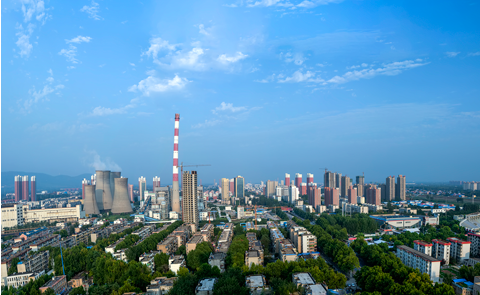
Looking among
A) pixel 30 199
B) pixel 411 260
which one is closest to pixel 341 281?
pixel 411 260

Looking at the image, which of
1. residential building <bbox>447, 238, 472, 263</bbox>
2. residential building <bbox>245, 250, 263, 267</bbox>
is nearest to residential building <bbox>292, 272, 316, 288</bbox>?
residential building <bbox>245, 250, 263, 267</bbox>

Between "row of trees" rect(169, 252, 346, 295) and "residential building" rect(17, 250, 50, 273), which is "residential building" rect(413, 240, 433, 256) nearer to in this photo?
"row of trees" rect(169, 252, 346, 295)

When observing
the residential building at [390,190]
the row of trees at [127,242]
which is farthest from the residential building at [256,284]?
the residential building at [390,190]

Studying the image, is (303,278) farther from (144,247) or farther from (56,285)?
(56,285)

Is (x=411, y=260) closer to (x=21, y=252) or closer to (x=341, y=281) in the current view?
(x=341, y=281)

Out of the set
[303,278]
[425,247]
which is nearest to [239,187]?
[425,247]

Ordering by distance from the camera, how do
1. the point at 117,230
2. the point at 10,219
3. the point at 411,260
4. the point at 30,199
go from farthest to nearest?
1. the point at 30,199
2. the point at 10,219
3. the point at 117,230
4. the point at 411,260
